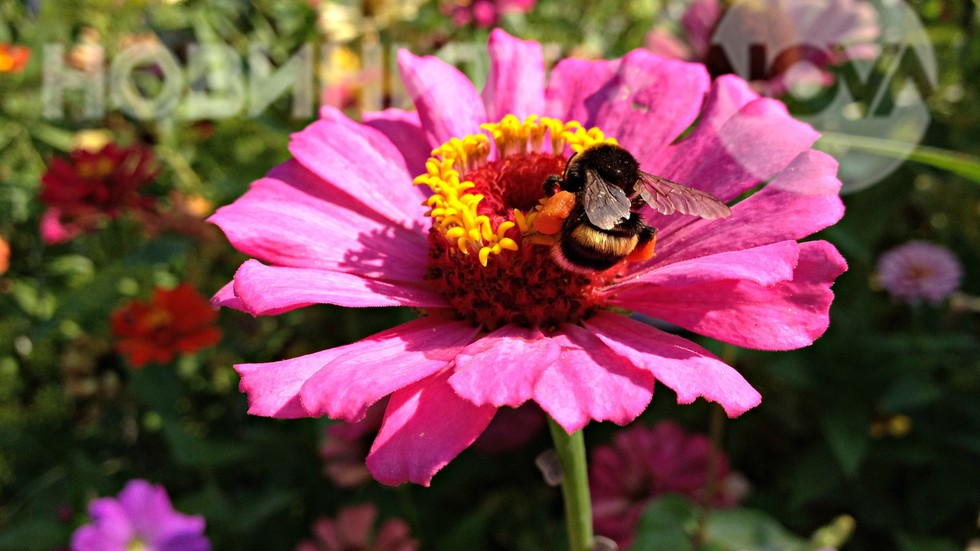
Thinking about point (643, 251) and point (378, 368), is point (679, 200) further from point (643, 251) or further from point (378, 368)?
point (378, 368)

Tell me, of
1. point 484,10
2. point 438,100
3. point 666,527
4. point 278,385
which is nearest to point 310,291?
point 278,385

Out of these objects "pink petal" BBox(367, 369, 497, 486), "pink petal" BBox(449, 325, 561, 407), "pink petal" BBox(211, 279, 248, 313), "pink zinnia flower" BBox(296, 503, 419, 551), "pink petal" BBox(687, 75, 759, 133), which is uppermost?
"pink petal" BBox(687, 75, 759, 133)

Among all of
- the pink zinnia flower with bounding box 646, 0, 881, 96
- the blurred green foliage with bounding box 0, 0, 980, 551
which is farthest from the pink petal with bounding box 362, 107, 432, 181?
the pink zinnia flower with bounding box 646, 0, 881, 96

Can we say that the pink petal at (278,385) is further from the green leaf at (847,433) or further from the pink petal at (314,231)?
the green leaf at (847,433)

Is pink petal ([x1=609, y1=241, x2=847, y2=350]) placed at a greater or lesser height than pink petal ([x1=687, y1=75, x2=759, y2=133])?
lesser

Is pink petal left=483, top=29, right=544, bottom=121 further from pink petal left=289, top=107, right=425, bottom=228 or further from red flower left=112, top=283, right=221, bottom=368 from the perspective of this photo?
red flower left=112, top=283, right=221, bottom=368
